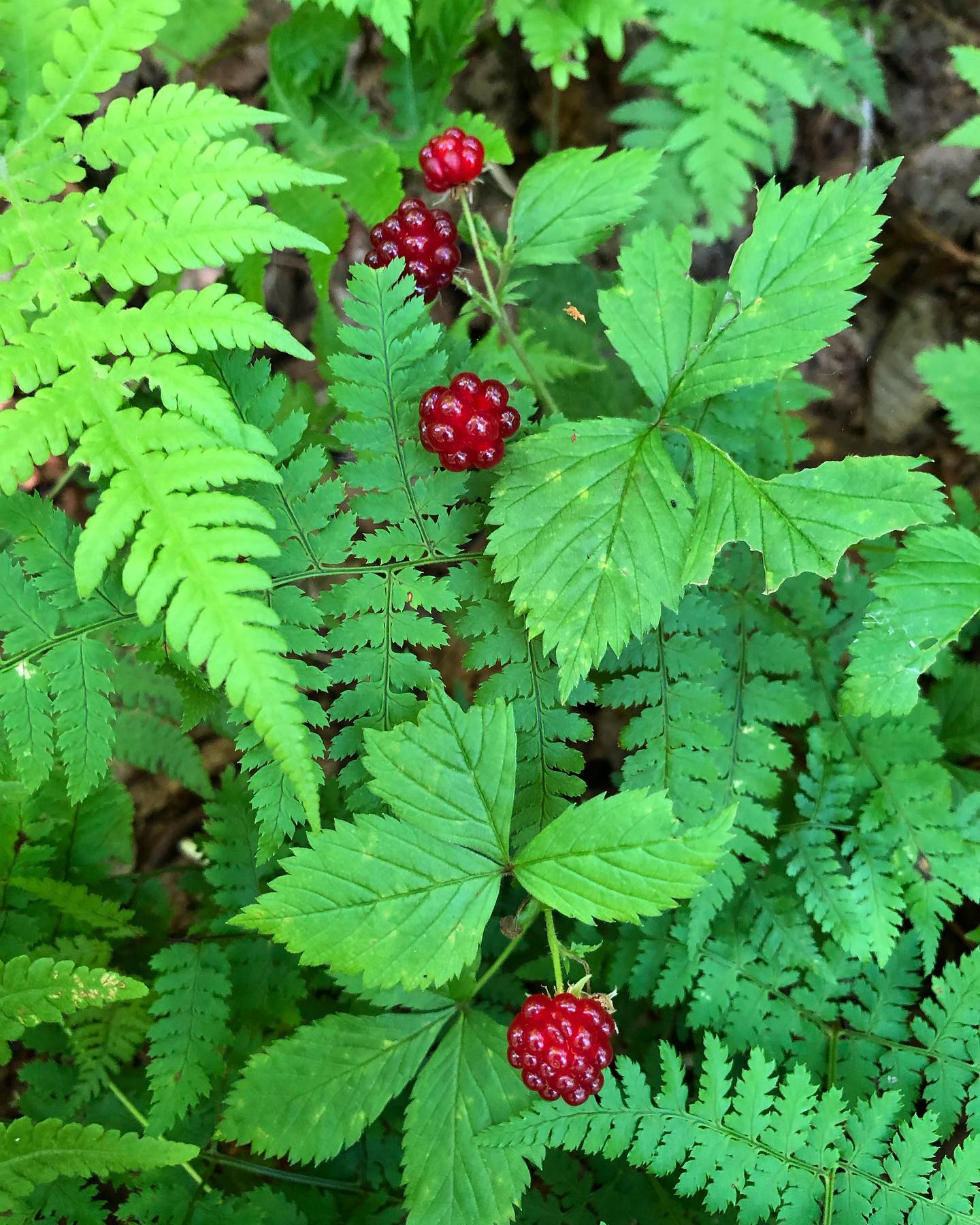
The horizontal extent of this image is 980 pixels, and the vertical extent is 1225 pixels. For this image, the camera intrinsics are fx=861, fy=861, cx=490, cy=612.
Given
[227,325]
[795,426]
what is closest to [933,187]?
[795,426]

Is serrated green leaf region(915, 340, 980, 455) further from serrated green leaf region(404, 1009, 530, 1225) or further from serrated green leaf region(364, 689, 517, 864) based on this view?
serrated green leaf region(404, 1009, 530, 1225)

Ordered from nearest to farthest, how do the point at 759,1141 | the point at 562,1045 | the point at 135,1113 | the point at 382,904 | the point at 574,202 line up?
the point at 562,1045
the point at 382,904
the point at 759,1141
the point at 574,202
the point at 135,1113

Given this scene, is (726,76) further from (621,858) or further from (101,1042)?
(101,1042)

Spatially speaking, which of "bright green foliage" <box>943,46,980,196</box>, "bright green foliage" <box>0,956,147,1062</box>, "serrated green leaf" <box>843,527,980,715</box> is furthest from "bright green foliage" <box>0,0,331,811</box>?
"bright green foliage" <box>943,46,980,196</box>

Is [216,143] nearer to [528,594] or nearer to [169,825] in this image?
[528,594]

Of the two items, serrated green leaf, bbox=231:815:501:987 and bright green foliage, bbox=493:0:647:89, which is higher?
bright green foliage, bbox=493:0:647:89

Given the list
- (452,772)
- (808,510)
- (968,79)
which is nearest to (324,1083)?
(452,772)

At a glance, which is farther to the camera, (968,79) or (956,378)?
(956,378)

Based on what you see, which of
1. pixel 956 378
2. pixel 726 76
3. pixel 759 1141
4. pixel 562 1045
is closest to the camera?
pixel 562 1045
